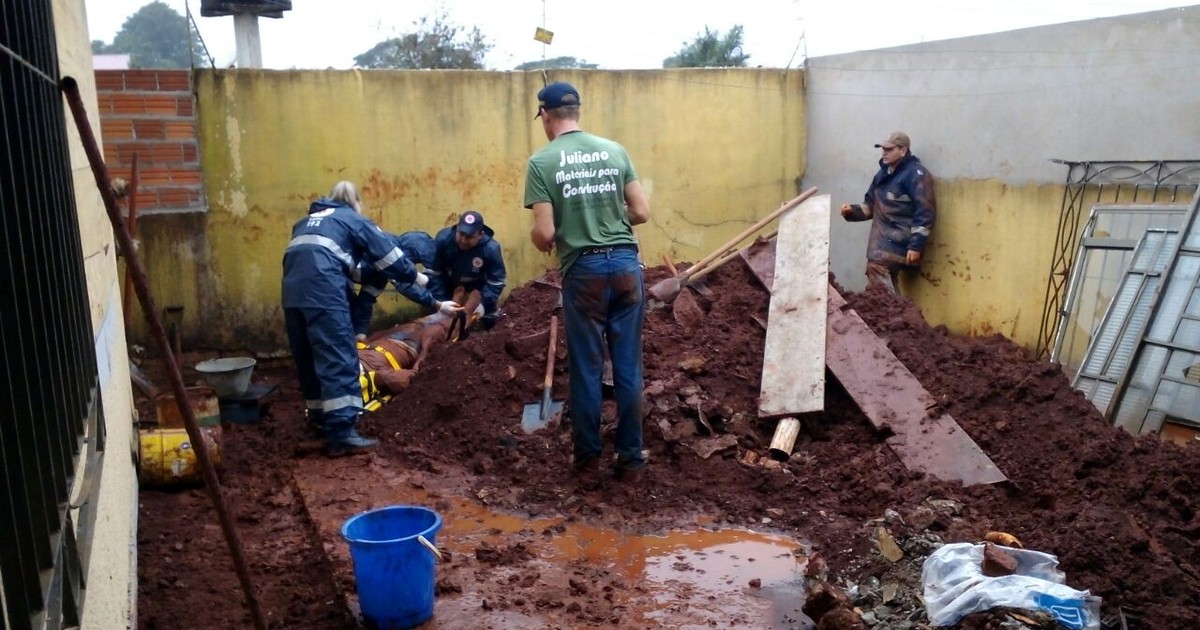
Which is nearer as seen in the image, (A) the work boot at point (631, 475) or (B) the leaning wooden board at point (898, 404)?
(B) the leaning wooden board at point (898, 404)

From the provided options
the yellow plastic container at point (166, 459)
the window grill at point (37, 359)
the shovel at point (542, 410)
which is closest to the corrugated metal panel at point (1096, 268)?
the shovel at point (542, 410)

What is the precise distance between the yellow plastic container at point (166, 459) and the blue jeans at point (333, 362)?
2.82 ft

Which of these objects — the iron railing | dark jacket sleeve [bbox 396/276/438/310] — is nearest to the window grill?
dark jacket sleeve [bbox 396/276/438/310]

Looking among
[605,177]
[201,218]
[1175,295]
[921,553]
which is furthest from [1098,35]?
[201,218]

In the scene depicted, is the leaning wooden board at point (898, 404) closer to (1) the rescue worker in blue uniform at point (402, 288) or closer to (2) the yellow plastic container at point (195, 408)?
(1) the rescue worker in blue uniform at point (402, 288)

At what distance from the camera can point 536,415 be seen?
583 cm

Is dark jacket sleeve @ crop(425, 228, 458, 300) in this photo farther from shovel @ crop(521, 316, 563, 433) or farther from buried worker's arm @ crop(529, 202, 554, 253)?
buried worker's arm @ crop(529, 202, 554, 253)

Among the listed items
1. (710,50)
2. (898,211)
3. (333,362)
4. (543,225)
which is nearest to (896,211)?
(898,211)

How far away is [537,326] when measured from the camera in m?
6.99

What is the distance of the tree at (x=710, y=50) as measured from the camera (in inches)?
889

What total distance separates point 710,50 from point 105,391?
21.5 meters

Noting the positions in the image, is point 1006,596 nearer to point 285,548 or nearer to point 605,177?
point 605,177

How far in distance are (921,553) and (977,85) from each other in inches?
189

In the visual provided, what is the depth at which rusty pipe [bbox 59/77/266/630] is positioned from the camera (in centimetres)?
230
